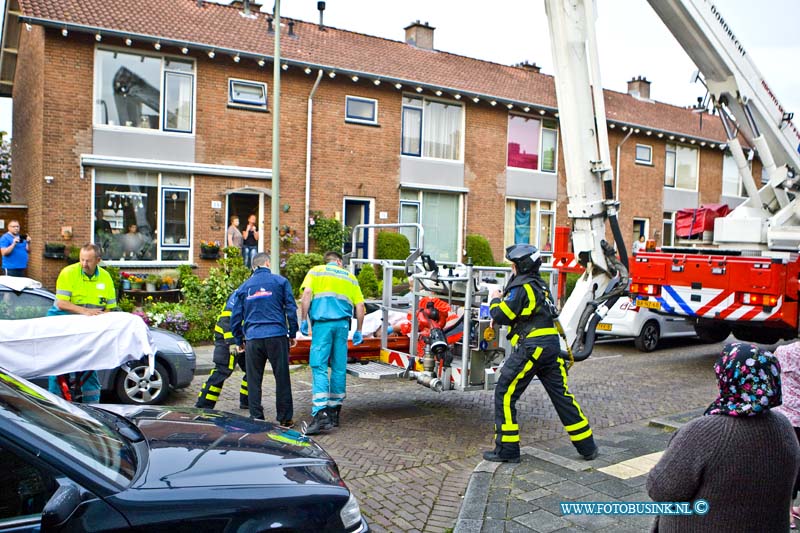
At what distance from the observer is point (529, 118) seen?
2259 centimetres

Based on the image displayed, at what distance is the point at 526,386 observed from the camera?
6180 mm

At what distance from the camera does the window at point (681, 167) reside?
26875 millimetres

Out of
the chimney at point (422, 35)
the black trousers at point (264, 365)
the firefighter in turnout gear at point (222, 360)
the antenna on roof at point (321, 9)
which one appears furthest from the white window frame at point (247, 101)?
the black trousers at point (264, 365)

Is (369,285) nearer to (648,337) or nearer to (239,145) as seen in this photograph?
(648,337)

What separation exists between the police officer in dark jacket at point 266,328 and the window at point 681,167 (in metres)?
23.0

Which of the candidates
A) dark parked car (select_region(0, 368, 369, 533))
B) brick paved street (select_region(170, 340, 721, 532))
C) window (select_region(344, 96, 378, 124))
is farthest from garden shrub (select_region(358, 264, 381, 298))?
Answer: dark parked car (select_region(0, 368, 369, 533))

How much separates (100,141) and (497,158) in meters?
11.5

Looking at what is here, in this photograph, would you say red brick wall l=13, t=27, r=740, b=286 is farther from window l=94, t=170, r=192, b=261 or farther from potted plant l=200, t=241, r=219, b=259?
window l=94, t=170, r=192, b=261

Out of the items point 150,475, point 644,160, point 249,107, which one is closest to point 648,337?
point 249,107

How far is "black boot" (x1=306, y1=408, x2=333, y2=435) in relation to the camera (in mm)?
6916

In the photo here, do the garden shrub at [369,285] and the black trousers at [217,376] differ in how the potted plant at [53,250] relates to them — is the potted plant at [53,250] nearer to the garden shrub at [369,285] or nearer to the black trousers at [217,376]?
the garden shrub at [369,285]

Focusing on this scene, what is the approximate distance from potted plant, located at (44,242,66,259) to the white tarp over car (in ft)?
30.5


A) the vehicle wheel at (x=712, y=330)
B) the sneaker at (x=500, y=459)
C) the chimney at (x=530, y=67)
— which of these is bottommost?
the sneaker at (x=500, y=459)

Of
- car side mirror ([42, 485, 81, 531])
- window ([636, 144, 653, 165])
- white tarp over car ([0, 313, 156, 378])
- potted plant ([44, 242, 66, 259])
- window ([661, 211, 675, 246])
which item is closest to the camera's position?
car side mirror ([42, 485, 81, 531])
